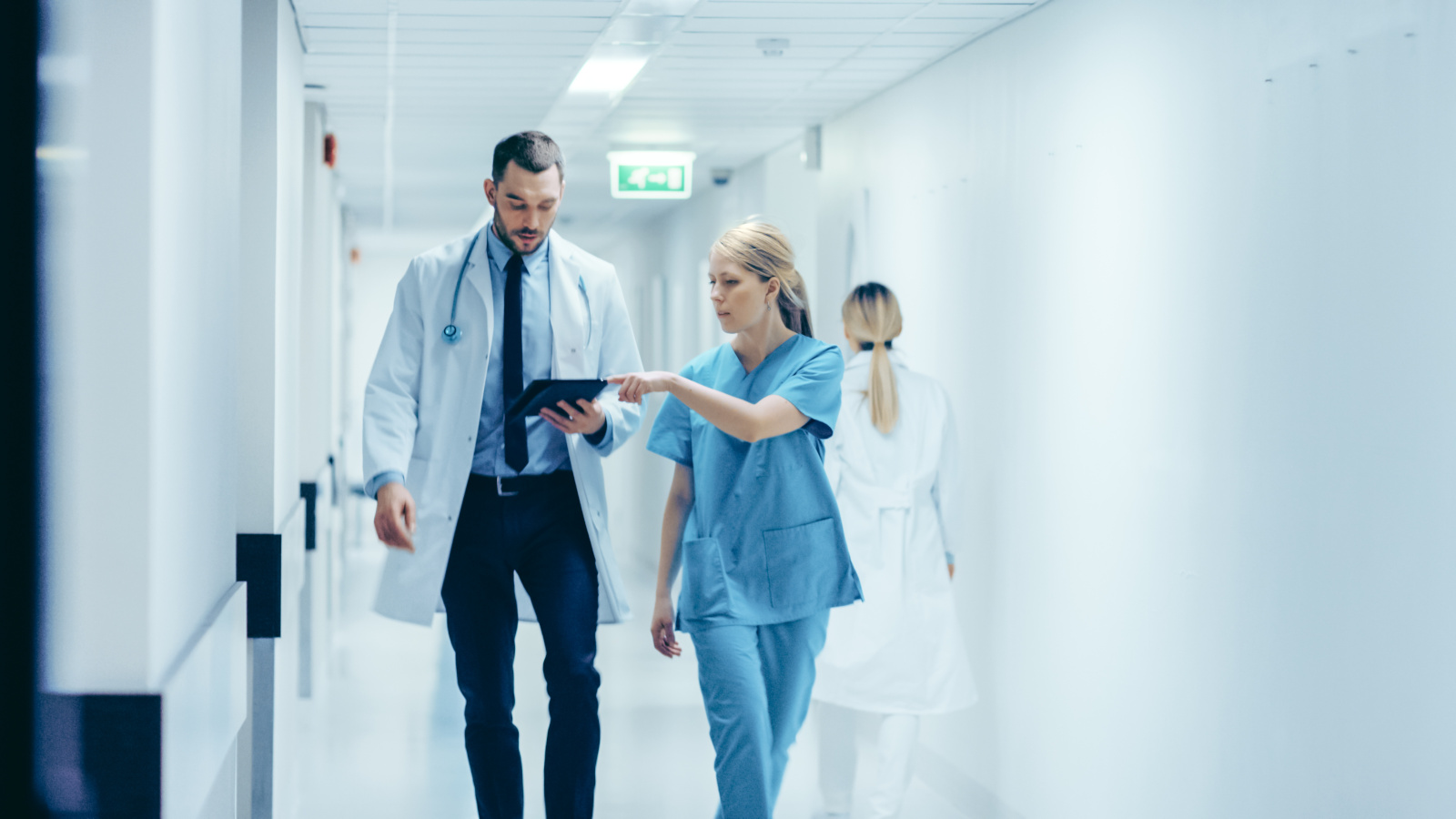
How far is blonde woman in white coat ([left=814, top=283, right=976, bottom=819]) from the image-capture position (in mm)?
3932

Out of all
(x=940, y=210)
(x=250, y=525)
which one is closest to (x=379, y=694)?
(x=250, y=525)

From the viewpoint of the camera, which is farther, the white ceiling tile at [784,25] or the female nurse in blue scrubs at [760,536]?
the white ceiling tile at [784,25]

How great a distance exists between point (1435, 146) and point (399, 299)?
203 centimetres

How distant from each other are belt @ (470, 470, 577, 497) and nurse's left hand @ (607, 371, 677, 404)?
286mm

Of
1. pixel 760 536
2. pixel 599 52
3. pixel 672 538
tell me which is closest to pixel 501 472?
pixel 672 538

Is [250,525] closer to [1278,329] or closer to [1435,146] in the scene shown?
[1278,329]

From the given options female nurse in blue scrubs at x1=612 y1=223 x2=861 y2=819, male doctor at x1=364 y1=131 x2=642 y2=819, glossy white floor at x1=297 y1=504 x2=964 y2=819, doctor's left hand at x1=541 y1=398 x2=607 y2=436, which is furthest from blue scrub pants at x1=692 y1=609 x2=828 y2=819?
glossy white floor at x1=297 y1=504 x2=964 y2=819

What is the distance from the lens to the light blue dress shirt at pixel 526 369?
2.78 m

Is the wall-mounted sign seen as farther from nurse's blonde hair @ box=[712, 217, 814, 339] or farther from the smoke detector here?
nurse's blonde hair @ box=[712, 217, 814, 339]

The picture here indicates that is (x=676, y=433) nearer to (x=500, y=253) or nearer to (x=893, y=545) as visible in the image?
(x=500, y=253)

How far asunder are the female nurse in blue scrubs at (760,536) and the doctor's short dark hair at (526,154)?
0.40 m

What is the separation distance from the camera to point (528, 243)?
281 cm

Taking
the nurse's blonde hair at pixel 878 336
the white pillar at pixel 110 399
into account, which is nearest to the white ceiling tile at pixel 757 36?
the nurse's blonde hair at pixel 878 336

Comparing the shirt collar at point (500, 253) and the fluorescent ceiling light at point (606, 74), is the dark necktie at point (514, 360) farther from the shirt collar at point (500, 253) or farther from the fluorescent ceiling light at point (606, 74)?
the fluorescent ceiling light at point (606, 74)
